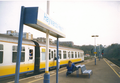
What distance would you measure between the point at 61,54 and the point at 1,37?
394 inches

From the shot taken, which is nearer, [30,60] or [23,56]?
[23,56]

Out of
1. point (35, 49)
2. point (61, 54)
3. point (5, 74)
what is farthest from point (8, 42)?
point (61, 54)

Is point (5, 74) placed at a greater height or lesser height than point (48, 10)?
lesser

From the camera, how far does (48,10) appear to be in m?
5.24

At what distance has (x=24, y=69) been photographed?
9.55m

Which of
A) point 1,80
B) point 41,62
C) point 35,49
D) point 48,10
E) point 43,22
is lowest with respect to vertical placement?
point 1,80

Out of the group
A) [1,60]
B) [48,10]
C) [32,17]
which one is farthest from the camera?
[1,60]

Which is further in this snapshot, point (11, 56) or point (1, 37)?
point (11, 56)

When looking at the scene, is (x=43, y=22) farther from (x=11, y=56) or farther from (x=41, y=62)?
(x=41, y=62)

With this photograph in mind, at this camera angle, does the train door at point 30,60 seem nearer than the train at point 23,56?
No

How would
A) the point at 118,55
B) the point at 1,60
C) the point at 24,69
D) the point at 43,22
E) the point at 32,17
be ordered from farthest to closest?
the point at 118,55
the point at 24,69
the point at 1,60
the point at 43,22
the point at 32,17

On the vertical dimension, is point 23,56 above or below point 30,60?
above

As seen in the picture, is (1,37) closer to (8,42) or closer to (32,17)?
(8,42)

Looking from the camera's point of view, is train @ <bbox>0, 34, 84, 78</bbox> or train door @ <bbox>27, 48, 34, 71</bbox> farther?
train door @ <bbox>27, 48, 34, 71</bbox>
